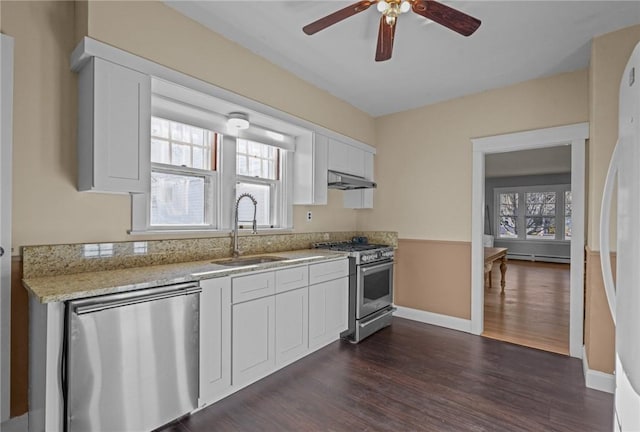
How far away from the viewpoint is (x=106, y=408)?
5.47ft

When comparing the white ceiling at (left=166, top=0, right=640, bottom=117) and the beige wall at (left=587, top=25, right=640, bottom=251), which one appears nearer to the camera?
the white ceiling at (left=166, top=0, right=640, bottom=117)

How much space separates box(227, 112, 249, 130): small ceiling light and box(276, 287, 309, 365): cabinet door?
58.9 inches

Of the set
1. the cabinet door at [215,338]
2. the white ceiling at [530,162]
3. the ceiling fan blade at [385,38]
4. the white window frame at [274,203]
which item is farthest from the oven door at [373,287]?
the white ceiling at [530,162]

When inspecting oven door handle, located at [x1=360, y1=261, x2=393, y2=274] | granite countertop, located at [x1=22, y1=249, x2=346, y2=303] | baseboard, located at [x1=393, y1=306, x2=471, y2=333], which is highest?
granite countertop, located at [x1=22, y1=249, x2=346, y2=303]

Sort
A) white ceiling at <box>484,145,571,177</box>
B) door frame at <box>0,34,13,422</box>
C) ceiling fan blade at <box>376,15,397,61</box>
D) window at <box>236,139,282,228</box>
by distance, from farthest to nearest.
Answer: white ceiling at <box>484,145,571,177</box>
window at <box>236,139,282,228</box>
ceiling fan blade at <box>376,15,397,61</box>
door frame at <box>0,34,13,422</box>

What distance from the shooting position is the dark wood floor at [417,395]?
2.05 m

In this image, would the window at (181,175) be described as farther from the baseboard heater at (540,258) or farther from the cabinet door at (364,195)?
the baseboard heater at (540,258)

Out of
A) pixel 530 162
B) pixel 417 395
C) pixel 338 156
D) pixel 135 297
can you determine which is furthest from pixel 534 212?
pixel 135 297

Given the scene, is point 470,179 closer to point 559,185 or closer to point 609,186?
point 609,186

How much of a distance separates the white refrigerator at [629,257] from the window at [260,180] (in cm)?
275

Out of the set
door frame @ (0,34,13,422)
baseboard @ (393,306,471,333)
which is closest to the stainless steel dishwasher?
door frame @ (0,34,13,422)

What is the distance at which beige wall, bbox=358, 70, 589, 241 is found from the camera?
129 inches

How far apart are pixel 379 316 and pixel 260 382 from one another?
1.63m

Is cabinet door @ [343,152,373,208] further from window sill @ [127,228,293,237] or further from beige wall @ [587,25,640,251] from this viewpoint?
beige wall @ [587,25,640,251]
